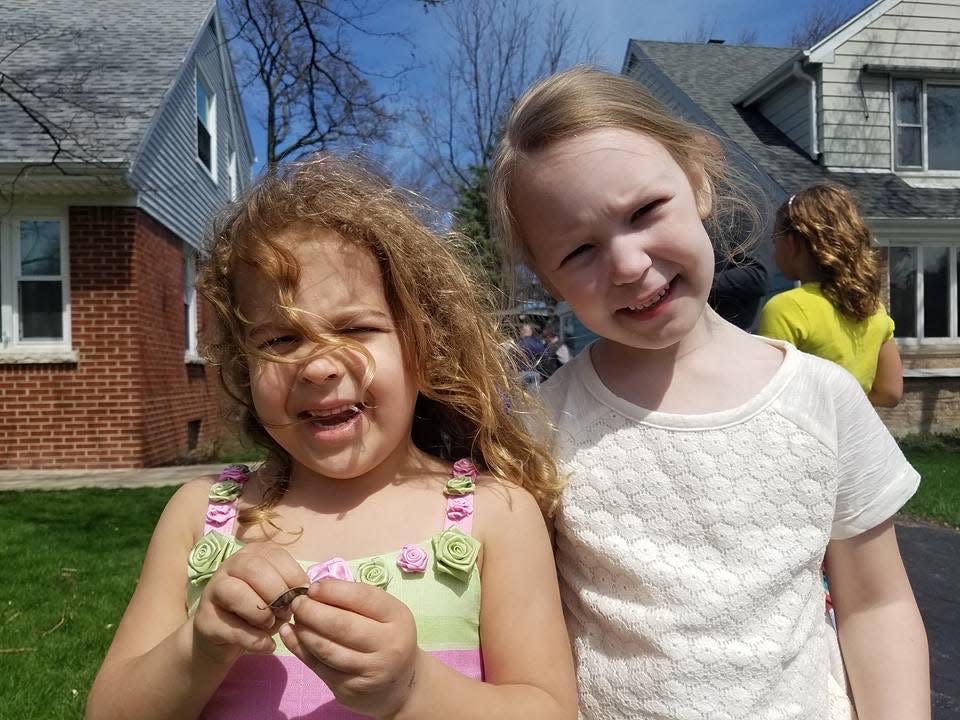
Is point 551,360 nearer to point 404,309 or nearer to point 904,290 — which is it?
point 404,309

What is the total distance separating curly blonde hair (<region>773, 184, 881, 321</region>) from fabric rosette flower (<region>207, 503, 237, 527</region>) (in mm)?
2389

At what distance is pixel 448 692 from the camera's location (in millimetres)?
1160

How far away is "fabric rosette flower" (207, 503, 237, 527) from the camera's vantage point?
1.45m

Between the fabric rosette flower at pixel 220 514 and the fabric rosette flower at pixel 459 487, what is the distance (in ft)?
1.26

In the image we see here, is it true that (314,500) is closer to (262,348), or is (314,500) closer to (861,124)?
(262,348)

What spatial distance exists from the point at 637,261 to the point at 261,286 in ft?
2.11

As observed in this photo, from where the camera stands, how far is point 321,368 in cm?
131

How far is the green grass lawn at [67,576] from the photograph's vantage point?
11.2 ft

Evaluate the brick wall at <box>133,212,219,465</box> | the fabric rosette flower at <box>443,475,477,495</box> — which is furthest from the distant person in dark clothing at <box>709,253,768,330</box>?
the brick wall at <box>133,212,219,465</box>

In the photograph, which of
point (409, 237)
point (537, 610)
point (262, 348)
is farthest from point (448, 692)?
point (409, 237)

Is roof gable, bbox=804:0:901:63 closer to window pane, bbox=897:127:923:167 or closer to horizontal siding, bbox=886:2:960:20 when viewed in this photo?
horizontal siding, bbox=886:2:960:20

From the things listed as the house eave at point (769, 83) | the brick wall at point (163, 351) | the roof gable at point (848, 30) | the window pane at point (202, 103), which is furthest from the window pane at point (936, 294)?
the window pane at point (202, 103)

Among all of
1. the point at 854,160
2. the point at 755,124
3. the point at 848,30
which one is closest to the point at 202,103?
the point at 755,124

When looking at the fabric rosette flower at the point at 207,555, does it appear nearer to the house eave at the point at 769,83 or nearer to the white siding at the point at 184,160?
the white siding at the point at 184,160
